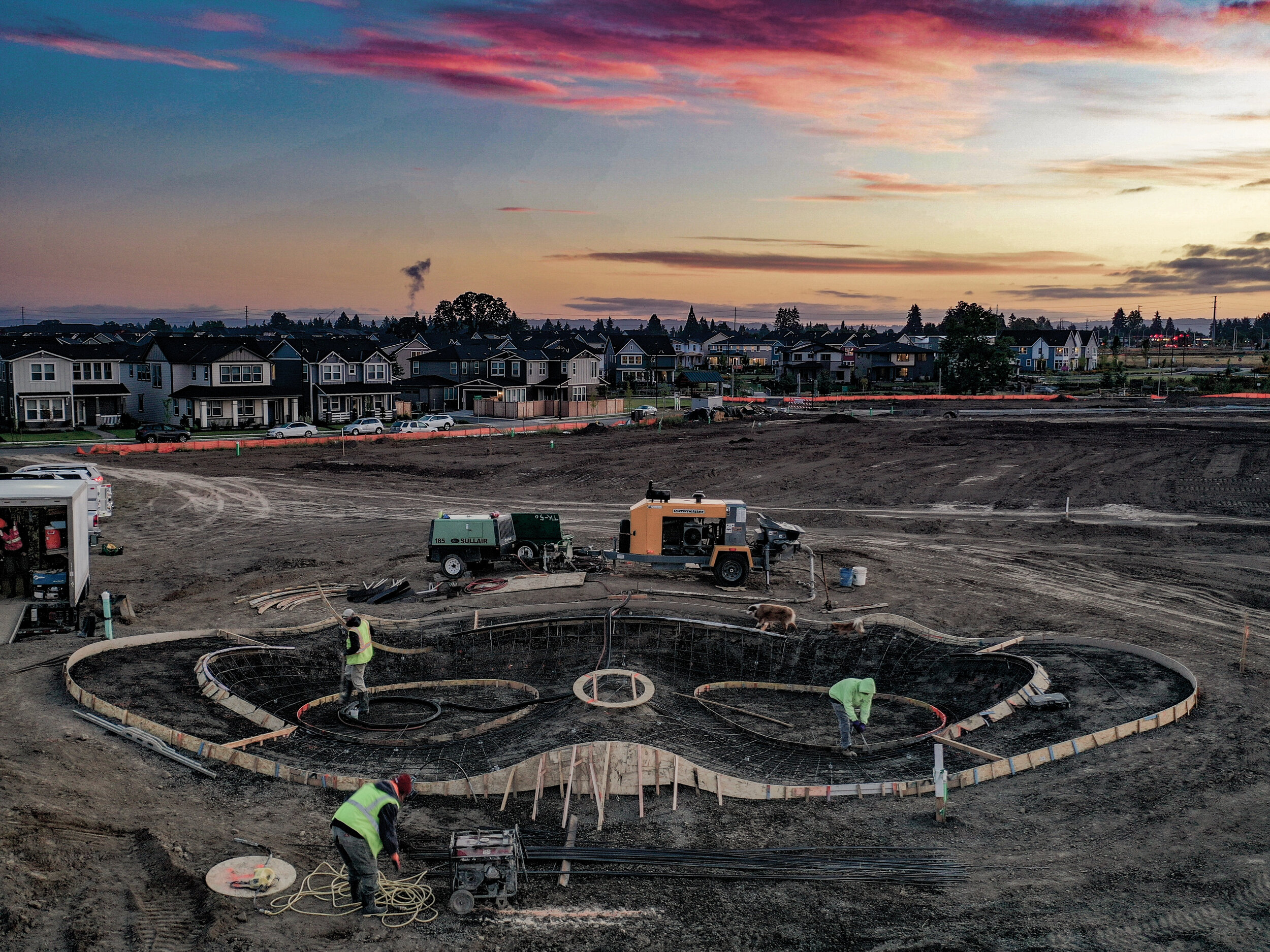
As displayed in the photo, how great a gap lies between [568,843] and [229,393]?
6172 centimetres

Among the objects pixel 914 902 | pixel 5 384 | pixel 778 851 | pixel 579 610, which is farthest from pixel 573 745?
pixel 5 384

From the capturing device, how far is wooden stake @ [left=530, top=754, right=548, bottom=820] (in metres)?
13.6

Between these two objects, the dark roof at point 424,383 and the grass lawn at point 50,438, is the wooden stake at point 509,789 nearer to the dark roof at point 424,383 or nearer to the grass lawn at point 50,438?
the grass lawn at point 50,438

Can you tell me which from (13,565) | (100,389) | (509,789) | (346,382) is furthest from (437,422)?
(509,789)

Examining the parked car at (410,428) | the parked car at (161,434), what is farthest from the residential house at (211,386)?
Answer: the parked car at (410,428)

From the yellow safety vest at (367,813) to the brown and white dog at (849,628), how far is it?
14.4 meters

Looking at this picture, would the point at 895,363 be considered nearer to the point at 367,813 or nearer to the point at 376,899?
the point at 376,899

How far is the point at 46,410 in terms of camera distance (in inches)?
2516

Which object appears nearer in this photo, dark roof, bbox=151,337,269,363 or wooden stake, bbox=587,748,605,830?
wooden stake, bbox=587,748,605,830

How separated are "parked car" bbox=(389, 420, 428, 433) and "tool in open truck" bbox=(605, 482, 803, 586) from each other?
133 ft

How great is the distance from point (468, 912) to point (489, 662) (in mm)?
10918

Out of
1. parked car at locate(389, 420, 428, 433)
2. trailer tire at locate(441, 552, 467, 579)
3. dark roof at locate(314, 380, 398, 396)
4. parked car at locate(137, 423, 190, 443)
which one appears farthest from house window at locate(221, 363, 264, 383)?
trailer tire at locate(441, 552, 467, 579)

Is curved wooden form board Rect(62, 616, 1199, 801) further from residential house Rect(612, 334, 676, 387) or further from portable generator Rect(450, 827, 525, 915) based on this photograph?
residential house Rect(612, 334, 676, 387)

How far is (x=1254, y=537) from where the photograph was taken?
3353cm
